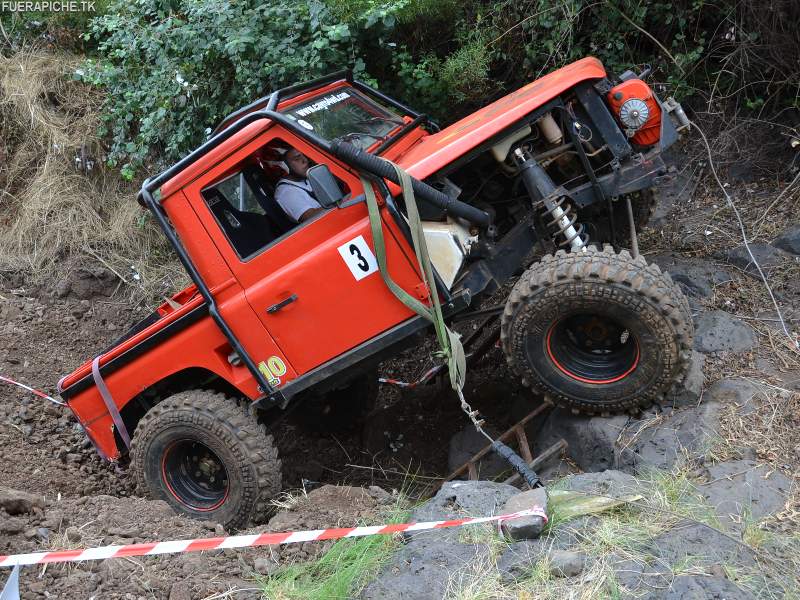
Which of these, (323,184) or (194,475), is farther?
(194,475)

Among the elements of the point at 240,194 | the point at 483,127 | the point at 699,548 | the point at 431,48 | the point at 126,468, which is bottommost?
the point at 699,548

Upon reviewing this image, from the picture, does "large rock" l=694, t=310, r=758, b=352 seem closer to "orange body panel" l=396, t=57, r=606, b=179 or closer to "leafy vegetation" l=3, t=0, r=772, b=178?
"orange body panel" l=396, t=57, r=606, b=179

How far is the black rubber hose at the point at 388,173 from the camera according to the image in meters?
4.27

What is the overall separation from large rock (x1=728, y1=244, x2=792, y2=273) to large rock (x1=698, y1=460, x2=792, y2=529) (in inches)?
92.2

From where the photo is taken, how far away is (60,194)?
8570 mm

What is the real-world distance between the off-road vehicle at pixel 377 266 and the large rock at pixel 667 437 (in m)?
0.15

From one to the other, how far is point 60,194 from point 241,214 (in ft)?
14.8

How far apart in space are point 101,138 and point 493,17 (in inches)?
171

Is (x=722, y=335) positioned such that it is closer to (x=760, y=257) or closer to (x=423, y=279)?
(x=760, y=257)

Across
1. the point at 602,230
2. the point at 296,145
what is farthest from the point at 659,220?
the point at 296,145

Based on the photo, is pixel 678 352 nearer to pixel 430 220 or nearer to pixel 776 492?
pixel 776 492

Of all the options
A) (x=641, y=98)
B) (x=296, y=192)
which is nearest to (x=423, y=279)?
(x=296, y=192)

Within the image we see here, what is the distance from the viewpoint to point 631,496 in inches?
147

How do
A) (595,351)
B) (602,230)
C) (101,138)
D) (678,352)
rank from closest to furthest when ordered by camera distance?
(678,352) < (595,351) < (602,230) < (101,138)
